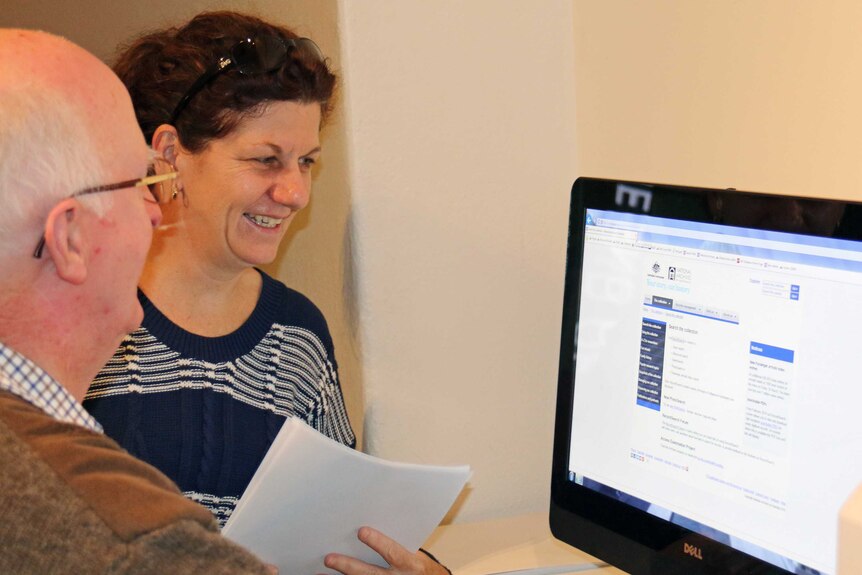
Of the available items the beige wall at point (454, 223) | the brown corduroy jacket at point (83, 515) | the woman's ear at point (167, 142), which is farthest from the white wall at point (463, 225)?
the brown corduroy jacket at point (83, 515)

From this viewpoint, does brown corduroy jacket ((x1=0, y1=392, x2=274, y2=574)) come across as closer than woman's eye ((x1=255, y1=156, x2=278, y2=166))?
Yes

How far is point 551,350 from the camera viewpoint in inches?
66.2

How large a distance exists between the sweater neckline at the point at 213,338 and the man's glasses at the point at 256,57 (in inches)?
13.0

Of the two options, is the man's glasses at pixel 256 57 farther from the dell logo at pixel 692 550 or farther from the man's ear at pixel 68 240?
the dell logo at pixel 692 550

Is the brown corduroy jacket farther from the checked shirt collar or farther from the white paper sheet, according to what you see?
the white paper sheet

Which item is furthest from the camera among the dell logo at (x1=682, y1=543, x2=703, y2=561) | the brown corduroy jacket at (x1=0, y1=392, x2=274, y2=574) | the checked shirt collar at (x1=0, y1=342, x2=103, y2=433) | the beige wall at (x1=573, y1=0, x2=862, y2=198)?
the beige wall at (x1=573, y1=0, x2=862, y2=198)

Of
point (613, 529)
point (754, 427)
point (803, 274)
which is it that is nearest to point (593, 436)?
point (613, 529)

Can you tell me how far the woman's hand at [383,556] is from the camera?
1276 mm

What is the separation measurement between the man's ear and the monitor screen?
1.94ft

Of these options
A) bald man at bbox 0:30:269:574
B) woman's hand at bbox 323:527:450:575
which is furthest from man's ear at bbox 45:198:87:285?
woman's hand at bbox 323:527:450:575

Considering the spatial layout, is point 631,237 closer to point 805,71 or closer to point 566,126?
point 805,71

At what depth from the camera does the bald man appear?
719mm

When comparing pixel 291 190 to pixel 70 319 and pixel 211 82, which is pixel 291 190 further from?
pixel 70 319

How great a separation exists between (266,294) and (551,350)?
0.49 m
